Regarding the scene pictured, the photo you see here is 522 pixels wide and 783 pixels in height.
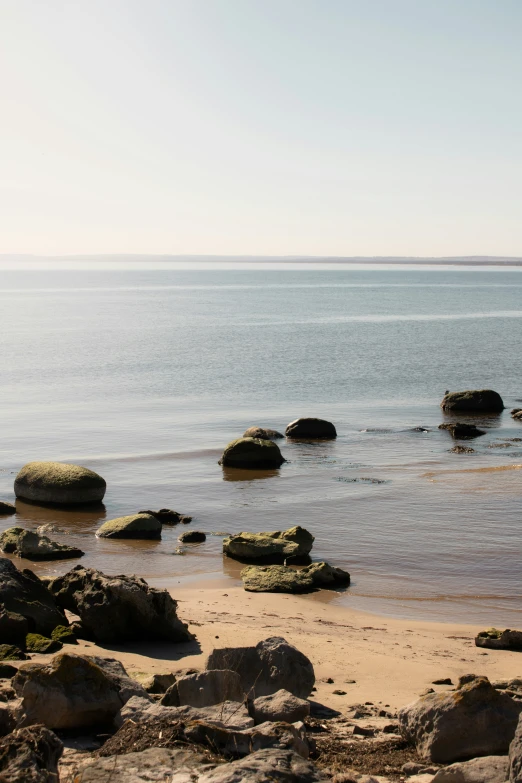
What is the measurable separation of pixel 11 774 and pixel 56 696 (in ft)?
7.51

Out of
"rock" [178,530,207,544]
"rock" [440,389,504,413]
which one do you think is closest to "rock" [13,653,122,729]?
"rock" [178,530,207,544]

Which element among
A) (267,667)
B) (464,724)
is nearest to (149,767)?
(464,724)

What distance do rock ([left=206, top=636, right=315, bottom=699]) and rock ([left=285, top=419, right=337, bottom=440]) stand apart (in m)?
25.2

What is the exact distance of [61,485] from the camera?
996 inches

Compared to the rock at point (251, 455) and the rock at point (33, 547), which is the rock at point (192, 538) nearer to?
the rock at point (33, 547)

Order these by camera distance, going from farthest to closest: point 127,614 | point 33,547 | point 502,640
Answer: point 33,547 → point 502,640 → point 127,614

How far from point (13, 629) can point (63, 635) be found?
3.36 feet

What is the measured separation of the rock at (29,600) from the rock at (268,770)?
6.34 m

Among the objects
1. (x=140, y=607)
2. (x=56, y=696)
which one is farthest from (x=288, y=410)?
(x=56, y=696)

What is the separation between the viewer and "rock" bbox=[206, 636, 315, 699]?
9859 mm

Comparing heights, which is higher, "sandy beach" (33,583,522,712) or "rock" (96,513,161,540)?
"sandy beach" (33,583,522,712)

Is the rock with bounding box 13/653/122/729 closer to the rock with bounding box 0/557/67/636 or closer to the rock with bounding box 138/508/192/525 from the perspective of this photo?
the rock with bounding box 0/557/67/636

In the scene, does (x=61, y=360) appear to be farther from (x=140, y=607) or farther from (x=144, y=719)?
(x=144, y=719)

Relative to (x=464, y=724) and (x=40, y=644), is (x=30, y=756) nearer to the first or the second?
(x=464, y=724)
